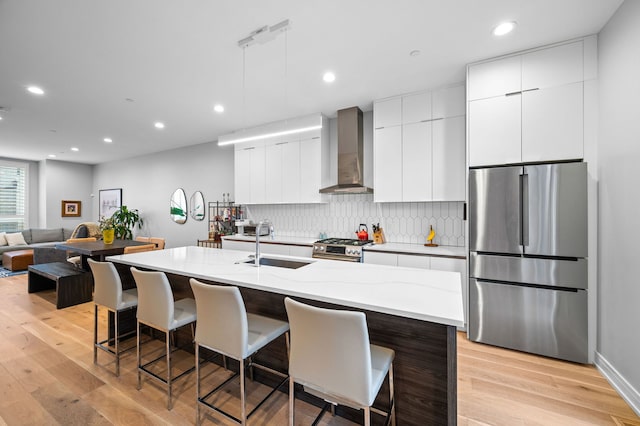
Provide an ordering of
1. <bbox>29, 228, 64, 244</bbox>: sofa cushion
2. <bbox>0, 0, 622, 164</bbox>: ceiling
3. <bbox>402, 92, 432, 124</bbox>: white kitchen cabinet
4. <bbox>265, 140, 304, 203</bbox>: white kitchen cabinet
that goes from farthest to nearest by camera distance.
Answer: <bbox>29, 228, 64, 244</bbox>: sofa cushion → <bbox>265, 140, 304, 203</bbox>: white kitchen cabinet → <bbox>402, 92, 432, 124</bbox>: white kitchen cabinet → <bbox>0, 0, 622, 164</bbox>: ceiling

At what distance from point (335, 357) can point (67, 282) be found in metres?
4.47

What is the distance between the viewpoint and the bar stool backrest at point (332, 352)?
1168 millimetres

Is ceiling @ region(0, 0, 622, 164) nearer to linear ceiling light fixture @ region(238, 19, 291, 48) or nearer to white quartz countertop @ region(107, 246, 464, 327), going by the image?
linear ceiling light fixture @ region(238, 19, 291, 48)

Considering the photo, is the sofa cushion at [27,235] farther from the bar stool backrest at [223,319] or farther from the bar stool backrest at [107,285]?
the bar stool backrest at [223,319]

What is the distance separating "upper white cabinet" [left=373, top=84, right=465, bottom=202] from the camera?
323 cm

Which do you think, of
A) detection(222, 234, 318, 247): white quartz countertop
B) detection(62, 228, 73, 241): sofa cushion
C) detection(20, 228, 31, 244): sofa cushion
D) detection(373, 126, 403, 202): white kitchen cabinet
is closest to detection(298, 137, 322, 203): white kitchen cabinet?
detection(222, 234, 318, 247): white quartz countertop

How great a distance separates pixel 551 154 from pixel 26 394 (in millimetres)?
4693

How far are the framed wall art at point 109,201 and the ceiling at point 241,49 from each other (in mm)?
3756

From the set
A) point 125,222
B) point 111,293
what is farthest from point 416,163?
point 125,222

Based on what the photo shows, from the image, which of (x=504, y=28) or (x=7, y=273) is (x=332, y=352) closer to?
(x=504, y=28)

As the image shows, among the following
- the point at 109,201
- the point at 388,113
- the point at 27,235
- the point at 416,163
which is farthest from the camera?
the point at 109,201

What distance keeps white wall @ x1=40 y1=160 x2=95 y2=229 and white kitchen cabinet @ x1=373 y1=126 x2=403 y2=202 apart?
29.3 ft

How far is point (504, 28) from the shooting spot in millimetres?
2264

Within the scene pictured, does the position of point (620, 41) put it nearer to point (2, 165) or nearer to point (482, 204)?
point (482, 204)
